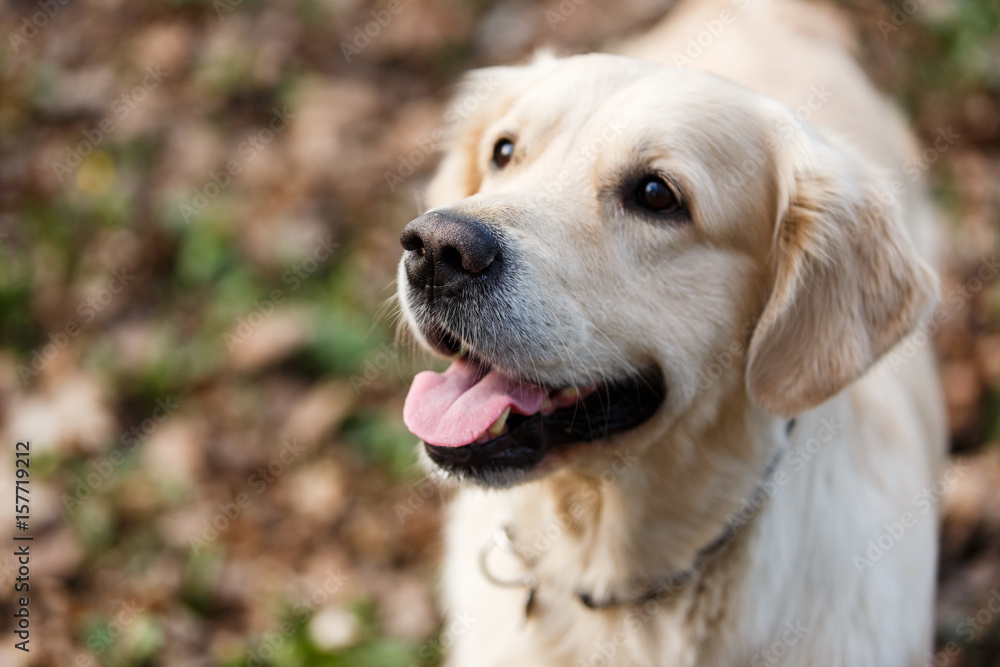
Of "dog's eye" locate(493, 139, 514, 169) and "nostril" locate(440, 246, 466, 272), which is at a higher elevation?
"nostril" locate(440, 246, 466, 272)

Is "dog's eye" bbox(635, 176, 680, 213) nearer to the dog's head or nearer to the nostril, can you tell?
the dog's head

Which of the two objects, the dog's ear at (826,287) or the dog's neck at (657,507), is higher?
the dog's ear at (826,287)

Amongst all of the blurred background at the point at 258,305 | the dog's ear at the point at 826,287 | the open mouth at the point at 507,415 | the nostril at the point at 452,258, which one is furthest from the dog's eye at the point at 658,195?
the blurred background at the point at 258,305

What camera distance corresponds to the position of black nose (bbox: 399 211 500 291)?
1.88m

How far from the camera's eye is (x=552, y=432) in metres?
2.15

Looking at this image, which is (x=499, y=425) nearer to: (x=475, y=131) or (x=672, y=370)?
(x=672, y=370)

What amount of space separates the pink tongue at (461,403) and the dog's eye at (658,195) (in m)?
0.57

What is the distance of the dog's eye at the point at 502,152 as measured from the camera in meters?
2.49

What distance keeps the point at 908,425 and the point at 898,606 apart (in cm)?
62

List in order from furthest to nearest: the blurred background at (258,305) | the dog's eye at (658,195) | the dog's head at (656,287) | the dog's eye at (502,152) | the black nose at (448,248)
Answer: the blurred background at (258,305)
the dog's eye at (502,152)
the dog's eye at (658,195)
the dog's head at (656,287)
the black nose at (448,248)

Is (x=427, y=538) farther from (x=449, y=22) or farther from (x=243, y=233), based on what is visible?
(x=449, y=22)

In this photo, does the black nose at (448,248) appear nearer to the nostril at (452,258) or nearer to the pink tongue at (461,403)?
the nostril at (452,258)

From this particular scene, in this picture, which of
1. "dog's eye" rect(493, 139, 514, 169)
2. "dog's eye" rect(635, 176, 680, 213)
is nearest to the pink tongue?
"dog's eye" rect(635, 176, 680, 213)

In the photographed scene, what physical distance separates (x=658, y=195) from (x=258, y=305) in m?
2.54
